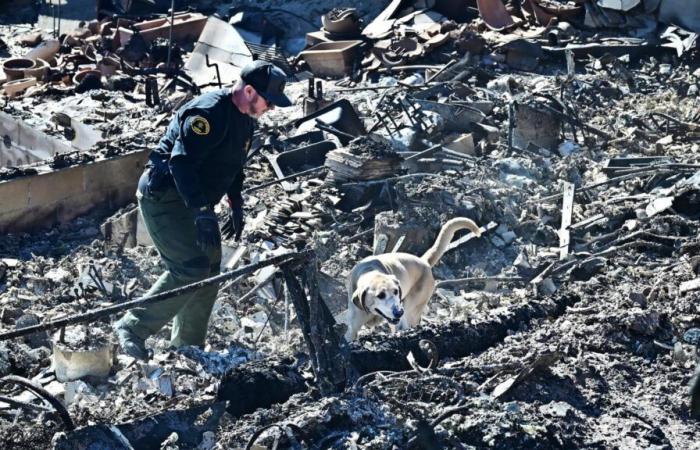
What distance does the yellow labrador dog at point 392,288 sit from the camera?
704cm

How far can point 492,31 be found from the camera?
665 inches

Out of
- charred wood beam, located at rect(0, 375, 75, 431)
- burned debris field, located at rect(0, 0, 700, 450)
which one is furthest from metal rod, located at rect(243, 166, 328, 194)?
charred wood beam, located at rect(0, 375, 75, 431)

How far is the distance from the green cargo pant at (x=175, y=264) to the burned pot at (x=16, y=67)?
1118cm

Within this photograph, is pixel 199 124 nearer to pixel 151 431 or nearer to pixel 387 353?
pixel 387 353

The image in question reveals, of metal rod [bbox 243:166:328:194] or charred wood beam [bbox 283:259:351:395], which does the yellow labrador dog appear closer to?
charred wood beam [bbox 283:259:351:395]

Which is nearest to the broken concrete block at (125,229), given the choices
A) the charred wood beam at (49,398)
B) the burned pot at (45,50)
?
the charred wood beam at (49,398)

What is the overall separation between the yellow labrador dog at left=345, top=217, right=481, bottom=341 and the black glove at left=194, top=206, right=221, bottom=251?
1.23 metres

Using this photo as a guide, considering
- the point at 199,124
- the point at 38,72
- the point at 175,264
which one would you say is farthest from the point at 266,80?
the point at 38,72

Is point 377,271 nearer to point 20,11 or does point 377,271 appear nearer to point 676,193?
point 676,193

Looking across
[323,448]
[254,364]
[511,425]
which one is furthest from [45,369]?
[511,425]

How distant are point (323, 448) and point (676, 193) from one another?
5647 millimetres

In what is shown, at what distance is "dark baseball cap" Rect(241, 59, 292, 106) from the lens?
6.22 metres

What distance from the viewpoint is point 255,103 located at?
634cm

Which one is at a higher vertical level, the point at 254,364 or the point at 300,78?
the point at 254,364
